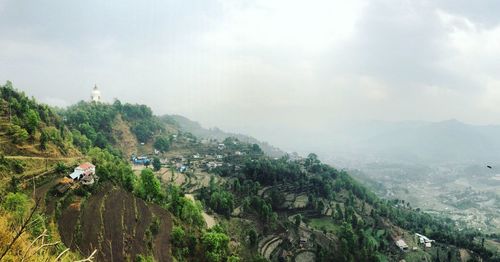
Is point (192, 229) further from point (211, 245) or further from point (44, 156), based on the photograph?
point (44, 156)

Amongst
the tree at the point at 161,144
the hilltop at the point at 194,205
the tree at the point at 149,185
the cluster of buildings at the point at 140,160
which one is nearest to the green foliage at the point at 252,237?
the hilltop at the point at 194,205

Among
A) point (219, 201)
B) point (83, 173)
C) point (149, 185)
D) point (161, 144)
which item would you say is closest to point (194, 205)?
point (149, 185)

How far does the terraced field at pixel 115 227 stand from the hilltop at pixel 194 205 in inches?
3.2

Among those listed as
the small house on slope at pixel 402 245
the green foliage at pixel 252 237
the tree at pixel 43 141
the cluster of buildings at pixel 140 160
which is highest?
the tree at pixel 43 141

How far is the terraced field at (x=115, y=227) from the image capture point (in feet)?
80.8

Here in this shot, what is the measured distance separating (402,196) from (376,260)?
99.6m

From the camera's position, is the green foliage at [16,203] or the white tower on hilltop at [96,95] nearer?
the green foliage at [16,203]

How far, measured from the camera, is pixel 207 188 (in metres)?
55.5

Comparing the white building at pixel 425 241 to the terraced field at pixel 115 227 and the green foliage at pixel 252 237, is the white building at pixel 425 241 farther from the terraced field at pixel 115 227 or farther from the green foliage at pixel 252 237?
the terraced field at pixel 115 227

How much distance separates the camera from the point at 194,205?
123 ft

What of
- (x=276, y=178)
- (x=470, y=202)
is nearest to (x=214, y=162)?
(x=276, y=178)

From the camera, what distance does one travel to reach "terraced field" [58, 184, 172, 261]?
969 inches

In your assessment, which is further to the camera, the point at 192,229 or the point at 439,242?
the point at 439,242

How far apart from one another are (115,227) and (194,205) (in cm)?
1095
